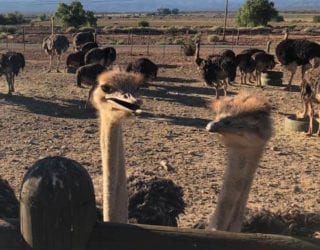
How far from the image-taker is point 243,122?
8.55 feet

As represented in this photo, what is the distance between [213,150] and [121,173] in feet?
15.6

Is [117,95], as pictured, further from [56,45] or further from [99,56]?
[56,45]

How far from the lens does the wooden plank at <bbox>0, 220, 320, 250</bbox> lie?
1.55m

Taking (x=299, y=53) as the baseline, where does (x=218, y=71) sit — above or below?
below

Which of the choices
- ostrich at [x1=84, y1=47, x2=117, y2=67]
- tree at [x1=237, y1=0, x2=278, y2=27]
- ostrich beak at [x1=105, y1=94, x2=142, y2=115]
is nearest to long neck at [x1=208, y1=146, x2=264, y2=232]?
ostrich beak at [x1=105, y1=94, x2=142, y2=115]

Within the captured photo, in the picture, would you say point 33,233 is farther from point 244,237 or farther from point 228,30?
point 228,30

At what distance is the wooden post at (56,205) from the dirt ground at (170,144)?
206 centimetres

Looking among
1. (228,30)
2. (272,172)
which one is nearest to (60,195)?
(272,172)

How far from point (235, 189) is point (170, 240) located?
1030 mm

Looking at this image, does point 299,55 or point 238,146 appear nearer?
point 238,146

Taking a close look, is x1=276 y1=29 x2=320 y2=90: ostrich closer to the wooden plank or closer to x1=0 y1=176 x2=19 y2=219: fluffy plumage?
x1=0 y1=176 x2=19 y2=219: fluffy plumage

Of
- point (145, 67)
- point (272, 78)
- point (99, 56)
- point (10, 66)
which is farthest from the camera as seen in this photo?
point (99, 56)

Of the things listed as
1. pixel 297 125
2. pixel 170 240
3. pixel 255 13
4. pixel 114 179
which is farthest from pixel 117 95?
pixel 255 13

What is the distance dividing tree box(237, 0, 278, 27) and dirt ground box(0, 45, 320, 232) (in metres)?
30.6
